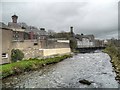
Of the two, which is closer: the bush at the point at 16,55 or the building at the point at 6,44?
the building at the point at 6,44

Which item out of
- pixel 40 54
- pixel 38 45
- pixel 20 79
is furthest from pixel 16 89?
pixel 38 45

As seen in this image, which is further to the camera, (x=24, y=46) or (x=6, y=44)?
(x=24, y=46)

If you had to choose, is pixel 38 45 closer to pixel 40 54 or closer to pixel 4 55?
pixel 40 54

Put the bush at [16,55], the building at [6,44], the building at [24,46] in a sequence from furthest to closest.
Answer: the bush at [16,55]
the building at [24,46]
the building at [6,44]

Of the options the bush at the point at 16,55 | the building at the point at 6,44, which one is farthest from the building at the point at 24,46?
the bush at the point at 16,55

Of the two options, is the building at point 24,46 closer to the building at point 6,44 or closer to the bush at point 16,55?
the building at point 6,44

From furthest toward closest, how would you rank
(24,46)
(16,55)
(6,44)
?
(24,46) < (16,55) < (6,44)

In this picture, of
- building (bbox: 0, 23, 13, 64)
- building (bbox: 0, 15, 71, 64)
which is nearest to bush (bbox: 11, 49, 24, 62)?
building (bbox: 0, 15, 71, 64)

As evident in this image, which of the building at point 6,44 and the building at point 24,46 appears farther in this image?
the building at point 24,46

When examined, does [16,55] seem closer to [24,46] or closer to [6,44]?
[6,44]

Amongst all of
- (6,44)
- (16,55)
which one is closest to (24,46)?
(16,55)

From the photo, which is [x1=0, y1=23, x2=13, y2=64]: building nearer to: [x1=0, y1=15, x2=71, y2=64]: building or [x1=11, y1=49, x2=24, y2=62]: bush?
[x1=0, y1=15, x2=71, y2=64]: building

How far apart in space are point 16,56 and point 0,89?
49.4 ft

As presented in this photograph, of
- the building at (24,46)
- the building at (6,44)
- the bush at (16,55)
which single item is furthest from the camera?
the bush at (16,55)
